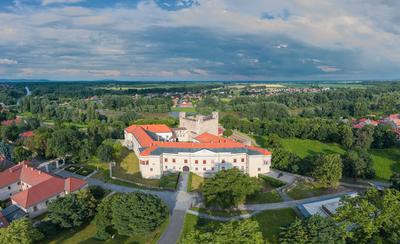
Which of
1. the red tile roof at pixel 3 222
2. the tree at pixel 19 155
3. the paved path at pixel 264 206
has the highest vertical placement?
the tree at pixel 19 155

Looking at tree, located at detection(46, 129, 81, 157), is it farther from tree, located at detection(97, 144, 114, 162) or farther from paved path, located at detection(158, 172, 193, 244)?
paved path, located at detection(158, 172, 193, 244)

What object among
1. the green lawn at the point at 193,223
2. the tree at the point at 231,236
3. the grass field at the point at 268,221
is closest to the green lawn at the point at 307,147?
the grass field at the point at 268,221

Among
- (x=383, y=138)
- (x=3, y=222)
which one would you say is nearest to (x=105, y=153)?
(x=3, y=222)

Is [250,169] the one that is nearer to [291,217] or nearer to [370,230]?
[291,217]

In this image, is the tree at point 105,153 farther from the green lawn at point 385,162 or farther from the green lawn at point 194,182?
the green lawn at point 385,162

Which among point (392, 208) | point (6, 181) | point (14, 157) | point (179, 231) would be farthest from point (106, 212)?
point (14, 157)

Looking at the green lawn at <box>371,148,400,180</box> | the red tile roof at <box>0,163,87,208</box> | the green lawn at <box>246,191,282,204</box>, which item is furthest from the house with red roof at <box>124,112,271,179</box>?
the green lawn at <box>371,148,400,180</box>
